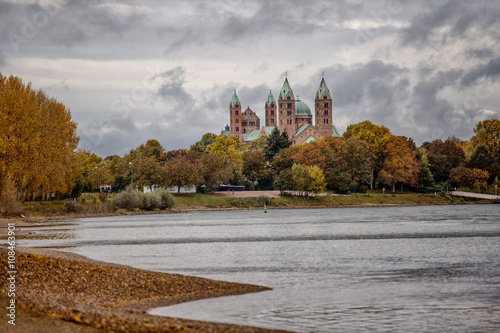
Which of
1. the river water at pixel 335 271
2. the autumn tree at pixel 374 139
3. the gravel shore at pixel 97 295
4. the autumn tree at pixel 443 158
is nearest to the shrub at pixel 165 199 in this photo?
the autumn tree at pixel 374 139

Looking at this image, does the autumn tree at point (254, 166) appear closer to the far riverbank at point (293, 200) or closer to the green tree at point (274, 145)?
the far riverbank at point (293, 200)

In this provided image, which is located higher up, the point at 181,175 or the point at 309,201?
the point at 181,175

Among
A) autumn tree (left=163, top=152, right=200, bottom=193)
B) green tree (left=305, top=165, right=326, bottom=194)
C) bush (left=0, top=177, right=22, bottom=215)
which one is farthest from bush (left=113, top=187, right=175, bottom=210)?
bush (left=0, top=177, right=22, bottom=215)

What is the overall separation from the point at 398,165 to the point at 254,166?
3351cm

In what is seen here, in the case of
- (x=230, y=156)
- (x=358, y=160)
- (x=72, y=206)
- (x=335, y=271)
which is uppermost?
(x=230, y=156)

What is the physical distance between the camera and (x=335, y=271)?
30.9 meters

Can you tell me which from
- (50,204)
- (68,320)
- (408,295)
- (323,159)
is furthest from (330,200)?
(68,320)

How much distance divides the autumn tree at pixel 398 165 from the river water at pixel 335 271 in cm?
7094

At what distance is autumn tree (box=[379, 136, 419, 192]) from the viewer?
129 meters

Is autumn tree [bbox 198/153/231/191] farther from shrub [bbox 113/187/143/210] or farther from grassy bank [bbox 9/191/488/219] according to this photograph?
shrub [bbox 113/187/143/210]

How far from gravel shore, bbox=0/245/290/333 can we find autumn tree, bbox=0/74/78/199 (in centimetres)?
4720

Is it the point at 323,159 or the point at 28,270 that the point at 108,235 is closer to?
the point at 28,270

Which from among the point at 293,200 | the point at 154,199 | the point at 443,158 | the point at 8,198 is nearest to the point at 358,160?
the point at 293,200

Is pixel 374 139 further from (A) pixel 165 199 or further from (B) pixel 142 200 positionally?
(B) pixel 142 200
